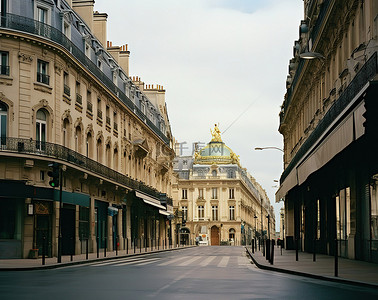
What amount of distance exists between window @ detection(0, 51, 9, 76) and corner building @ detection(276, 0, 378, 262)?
13.9 m

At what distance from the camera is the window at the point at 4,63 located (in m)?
30.7

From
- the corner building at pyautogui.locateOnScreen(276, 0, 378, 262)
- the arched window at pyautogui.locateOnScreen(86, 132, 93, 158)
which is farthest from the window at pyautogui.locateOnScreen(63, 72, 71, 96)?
the corner building at pyautogui.locateOnScreen(276, 0, 378, 262)

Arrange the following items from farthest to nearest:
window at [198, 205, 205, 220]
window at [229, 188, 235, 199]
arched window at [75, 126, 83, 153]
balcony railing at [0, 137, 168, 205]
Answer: window at [229, 188, 235, 199], window at [198, 205, 205, 220], arched window at [75, 126, 83, 153], balcony railing at [0, 137, 168, 205]

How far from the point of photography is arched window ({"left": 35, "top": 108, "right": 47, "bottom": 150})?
1257 inches

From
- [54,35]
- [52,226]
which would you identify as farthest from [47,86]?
[52,226]

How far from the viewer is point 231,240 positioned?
10669 cm

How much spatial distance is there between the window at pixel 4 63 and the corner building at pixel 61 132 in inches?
1.9

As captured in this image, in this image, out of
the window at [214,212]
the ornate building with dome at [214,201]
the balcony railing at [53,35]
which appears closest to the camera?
the balcony railing at [53,35]

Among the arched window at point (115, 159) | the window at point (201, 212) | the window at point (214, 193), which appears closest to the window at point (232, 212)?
the window at point (214, 193)

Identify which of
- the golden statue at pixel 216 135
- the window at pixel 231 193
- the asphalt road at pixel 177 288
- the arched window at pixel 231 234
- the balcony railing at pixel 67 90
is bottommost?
the arched window at pixel 231 234

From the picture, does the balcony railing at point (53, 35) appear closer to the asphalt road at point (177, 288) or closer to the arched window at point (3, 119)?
the arched window at point (3, 119)

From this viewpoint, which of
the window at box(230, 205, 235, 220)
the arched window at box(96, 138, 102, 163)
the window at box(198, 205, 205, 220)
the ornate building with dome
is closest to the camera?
the arched window at box(96, 138, 102, 163)

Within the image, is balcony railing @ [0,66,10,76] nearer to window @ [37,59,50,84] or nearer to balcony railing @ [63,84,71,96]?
window @ [37,59,50,84]

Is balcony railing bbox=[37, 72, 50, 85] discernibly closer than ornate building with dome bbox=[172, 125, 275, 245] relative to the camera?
Yes
